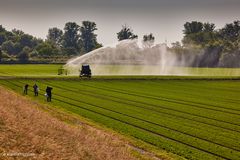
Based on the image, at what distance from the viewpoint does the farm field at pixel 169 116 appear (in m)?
28.7

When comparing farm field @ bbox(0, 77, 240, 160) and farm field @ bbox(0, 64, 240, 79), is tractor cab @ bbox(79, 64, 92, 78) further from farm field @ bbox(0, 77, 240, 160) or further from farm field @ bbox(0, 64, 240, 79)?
farm field @ bbox(0, 77, 240, 160)

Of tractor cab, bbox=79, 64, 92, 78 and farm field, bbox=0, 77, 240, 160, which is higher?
tractor cab, bbox=79, 64, 92, 78

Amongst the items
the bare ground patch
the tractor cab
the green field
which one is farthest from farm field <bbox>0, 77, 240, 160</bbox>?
the tractor cab

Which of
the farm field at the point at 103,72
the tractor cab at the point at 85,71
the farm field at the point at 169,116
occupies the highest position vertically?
the tractor cab at the point at 85,71

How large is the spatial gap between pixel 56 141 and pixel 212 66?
6251 inches

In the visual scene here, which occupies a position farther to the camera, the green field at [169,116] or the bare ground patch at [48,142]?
the green field at [169,116]

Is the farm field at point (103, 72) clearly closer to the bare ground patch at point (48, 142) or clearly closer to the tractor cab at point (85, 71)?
the tractor cab at point (85, 71)

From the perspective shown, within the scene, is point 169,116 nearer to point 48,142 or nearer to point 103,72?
point 48,142

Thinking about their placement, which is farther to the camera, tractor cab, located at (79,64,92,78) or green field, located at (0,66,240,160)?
tractor cab, located at (79,64,92,78)

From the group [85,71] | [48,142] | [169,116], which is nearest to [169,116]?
[169,116]

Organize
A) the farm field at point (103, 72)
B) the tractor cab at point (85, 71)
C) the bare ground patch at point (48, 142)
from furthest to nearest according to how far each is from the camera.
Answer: the farm field at point (103, 72)
the tractor cab at point (85, 71)
the bare ground patch at point (48, 142)

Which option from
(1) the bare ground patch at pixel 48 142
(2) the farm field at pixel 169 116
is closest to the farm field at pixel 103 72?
(2) the farm field at pixel 169 116

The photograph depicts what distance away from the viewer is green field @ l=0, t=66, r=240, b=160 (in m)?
28.7

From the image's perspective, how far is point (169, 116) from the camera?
40094 millimetres
